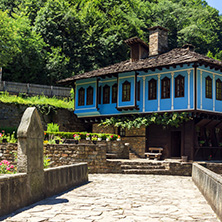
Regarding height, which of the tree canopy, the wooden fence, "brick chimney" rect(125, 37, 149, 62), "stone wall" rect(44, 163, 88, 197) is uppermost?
the tree canopy

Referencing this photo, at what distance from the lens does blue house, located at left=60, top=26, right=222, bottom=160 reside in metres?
20.8

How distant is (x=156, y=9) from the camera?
4525 centimetres

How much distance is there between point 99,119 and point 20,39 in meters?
14.3

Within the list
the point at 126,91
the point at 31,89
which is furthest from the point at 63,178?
the point at 31,89

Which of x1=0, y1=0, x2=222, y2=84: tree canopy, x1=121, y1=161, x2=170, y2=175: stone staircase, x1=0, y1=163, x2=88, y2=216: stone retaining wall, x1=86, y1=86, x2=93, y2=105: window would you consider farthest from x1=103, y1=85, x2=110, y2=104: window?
x1=0, y1=163, x2=88, y2=216: stone retaining wall

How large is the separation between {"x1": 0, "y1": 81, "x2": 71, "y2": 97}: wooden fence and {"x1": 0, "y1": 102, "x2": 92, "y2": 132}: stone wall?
3.81 m

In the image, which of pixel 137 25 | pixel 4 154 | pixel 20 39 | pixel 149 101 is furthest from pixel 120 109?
pixel 137 25

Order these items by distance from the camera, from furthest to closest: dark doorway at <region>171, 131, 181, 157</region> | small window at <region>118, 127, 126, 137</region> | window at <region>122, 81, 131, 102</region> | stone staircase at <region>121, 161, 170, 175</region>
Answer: small window at <region>118, 127, 126, 137</region> < dark doorway at <region>171, 131, 181, 157</region> < window at <region>122, 81, 131, 102</region> < stone staircase at <region>121, 161, 170, 175</region>

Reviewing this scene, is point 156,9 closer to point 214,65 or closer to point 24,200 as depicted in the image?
point 214,65

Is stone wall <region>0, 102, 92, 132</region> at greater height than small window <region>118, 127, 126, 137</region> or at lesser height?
greater

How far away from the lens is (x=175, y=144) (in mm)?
24000

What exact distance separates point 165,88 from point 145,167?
6446mm

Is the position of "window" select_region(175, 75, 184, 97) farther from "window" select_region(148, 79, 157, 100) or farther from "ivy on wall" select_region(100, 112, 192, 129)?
"window" select_region(148, 79, 157, 100)

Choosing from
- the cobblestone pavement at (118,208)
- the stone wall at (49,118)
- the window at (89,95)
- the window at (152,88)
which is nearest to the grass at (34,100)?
the stone wall at (49,118)
